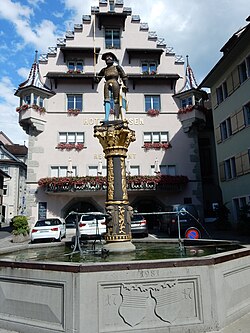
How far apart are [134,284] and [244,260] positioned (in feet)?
7.11

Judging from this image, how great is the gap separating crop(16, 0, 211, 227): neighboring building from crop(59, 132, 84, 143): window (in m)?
0.09

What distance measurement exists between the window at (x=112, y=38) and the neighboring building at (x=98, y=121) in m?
0.10

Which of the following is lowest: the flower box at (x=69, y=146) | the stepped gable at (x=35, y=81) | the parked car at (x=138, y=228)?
the parked car at (x=138, y=228)

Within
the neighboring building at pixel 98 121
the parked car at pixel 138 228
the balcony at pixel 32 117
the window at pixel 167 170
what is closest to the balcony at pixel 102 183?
the neighboring building at pixel 98 121

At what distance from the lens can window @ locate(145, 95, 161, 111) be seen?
28531mm

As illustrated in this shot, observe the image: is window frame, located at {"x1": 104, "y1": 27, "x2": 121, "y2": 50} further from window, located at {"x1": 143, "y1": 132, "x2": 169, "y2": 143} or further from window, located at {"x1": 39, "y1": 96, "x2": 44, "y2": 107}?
window, located at {"x1": 143, "y1": 132, "x2": 169, "y2": 143}

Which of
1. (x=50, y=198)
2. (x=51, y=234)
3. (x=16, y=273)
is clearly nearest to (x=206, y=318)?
(x=16, y=273)

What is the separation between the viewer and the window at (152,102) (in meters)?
28.5

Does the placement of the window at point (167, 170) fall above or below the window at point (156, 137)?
below

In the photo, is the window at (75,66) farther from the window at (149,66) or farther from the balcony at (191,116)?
the balcony at (191,116)

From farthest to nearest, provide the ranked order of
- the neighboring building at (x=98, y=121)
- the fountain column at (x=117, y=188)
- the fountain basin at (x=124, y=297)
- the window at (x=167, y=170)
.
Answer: the window at (x=167, y=170)
the neighboring building at (x=98, y=121)
the fountain column at (x=117, y=188)
the fountain basin at (x=124, y=297)

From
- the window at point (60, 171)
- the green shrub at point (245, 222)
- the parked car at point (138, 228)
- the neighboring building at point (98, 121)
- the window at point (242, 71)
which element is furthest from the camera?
the window at point (60, 171)

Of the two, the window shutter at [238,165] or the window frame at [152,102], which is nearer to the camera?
the window shutter at [238,165]

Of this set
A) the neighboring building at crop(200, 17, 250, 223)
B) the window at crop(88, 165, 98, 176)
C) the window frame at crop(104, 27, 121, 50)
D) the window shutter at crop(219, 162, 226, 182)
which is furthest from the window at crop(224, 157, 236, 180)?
the window frame at crop(104, 27, 121, 50)
